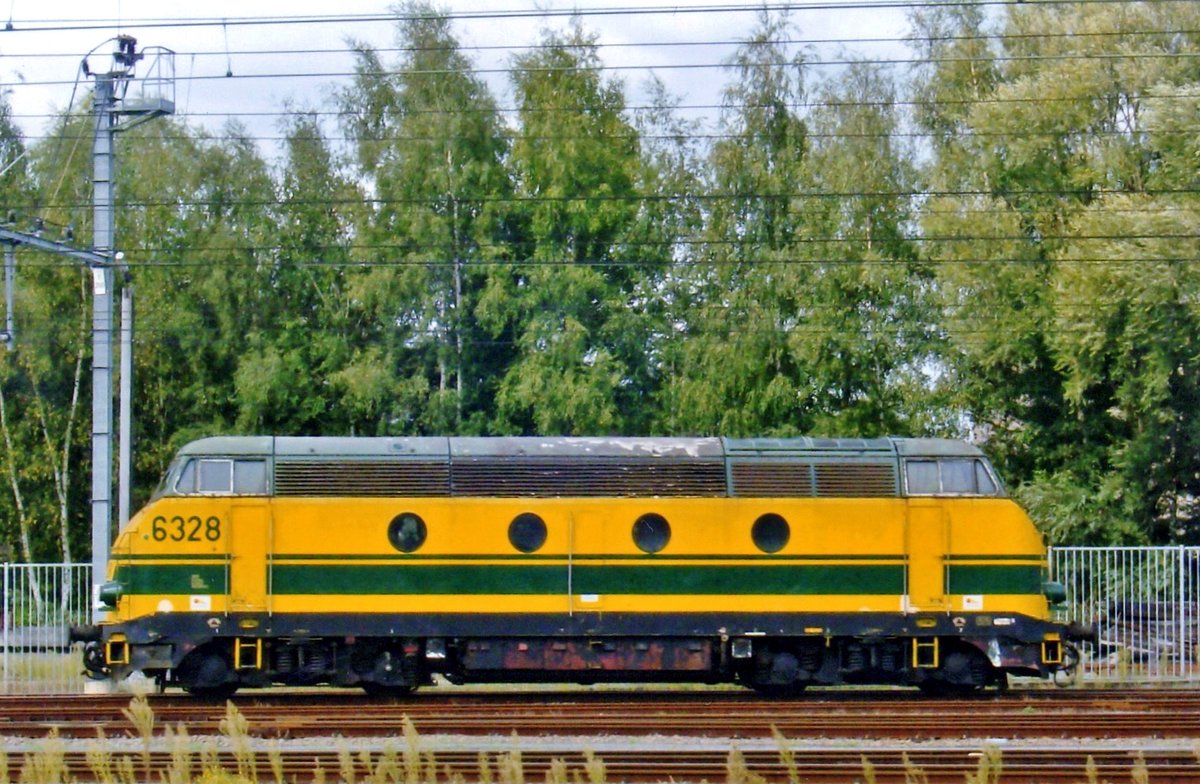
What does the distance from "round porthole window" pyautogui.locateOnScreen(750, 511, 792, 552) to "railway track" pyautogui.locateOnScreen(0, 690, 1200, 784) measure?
192 cm

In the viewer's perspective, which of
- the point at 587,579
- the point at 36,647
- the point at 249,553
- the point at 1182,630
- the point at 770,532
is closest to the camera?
the point at 249,553

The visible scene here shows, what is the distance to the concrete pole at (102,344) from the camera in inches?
840

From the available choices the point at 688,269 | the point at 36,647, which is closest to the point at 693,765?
the point at 36,647

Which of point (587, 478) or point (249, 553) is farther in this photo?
point (587, 478)

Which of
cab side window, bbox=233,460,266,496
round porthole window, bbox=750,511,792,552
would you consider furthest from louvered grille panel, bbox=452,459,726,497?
cab side window, bbox=233,460,266,496

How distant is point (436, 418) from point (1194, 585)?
1582 centimetres

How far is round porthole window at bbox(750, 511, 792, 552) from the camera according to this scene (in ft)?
59.7

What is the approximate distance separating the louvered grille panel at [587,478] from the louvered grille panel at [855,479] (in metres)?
1.29

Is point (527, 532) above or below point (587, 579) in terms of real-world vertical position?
above

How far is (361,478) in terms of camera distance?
1808 centimetres

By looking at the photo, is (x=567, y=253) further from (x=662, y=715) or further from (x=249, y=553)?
(x=662, y=715)

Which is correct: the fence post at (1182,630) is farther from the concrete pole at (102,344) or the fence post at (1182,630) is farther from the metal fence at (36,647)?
the metal fence at (36,647)

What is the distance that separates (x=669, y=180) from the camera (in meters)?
34.0

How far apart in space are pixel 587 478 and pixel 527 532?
1005 mm
